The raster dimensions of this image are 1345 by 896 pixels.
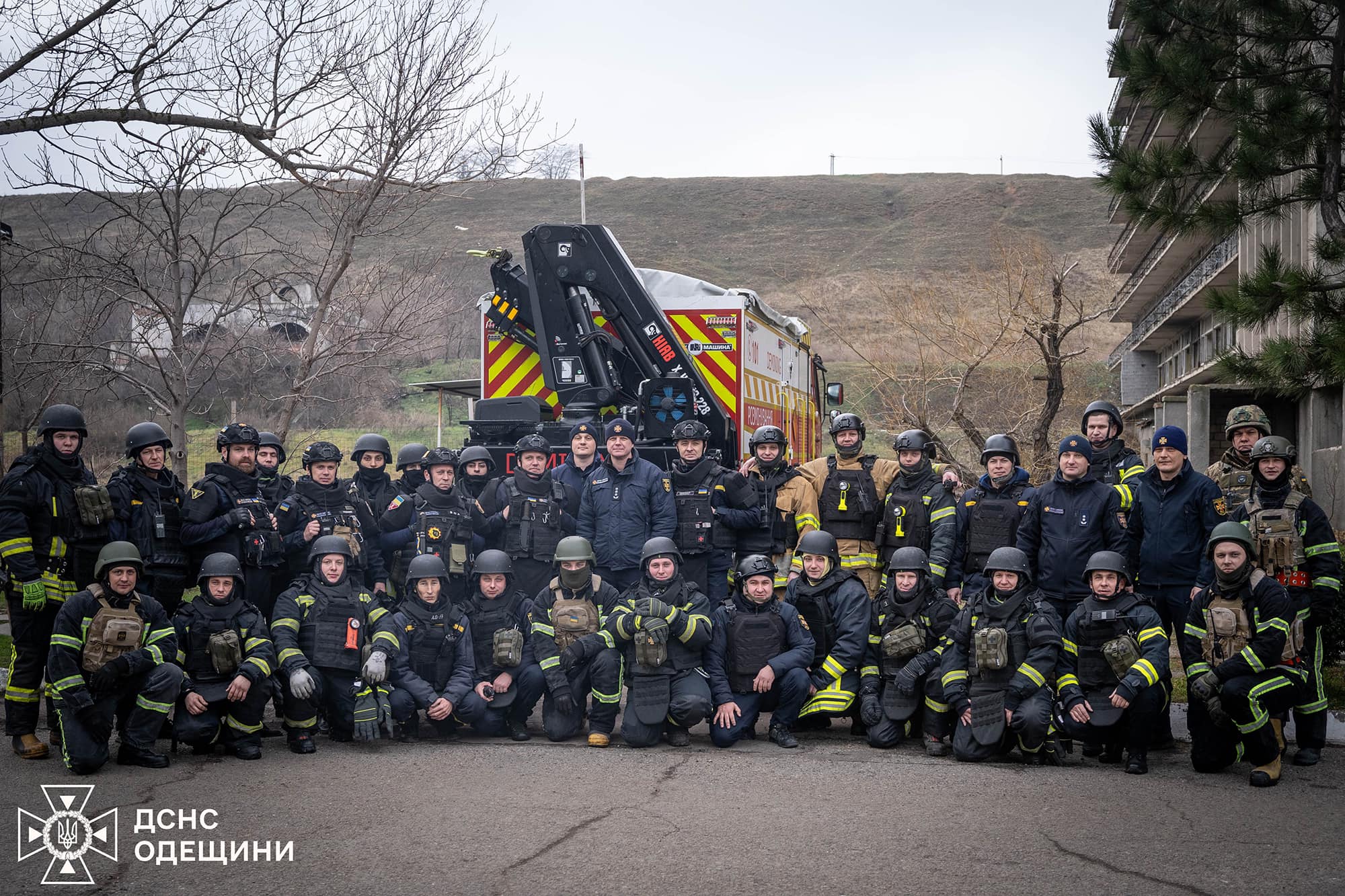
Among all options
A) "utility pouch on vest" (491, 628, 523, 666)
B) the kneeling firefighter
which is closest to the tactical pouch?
"utility pouch on vest" (491, 628, 523, 666)

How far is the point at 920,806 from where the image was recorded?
5625 millimetres

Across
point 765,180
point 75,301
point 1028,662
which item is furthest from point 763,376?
point 765,180

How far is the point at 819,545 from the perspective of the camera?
7.86 m

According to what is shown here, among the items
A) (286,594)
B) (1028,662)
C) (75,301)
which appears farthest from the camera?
(75,301)

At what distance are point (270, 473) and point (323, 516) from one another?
710 millimetres

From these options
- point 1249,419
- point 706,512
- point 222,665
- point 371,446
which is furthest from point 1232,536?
point 371,446

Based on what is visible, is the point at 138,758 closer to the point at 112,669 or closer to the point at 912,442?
the point at 112,669

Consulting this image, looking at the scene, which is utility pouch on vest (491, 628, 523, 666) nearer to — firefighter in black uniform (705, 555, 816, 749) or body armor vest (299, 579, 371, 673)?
body armor vest (299, 579, 371, 673)

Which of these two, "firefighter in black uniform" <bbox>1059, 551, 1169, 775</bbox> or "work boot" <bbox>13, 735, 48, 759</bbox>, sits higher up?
"firefighter in black uniform" <bbox>1059, 551, 1169, 775</bbox>

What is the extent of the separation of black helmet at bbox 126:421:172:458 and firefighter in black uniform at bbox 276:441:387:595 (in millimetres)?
1047

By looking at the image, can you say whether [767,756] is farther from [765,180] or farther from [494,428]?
[765,180]

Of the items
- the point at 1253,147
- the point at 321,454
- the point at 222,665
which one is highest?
the point at 1253,147

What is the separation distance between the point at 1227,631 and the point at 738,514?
11.6ft

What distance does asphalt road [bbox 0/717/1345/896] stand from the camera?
4.50 m
